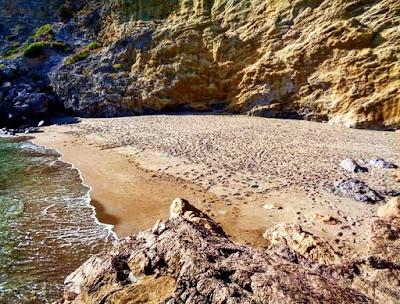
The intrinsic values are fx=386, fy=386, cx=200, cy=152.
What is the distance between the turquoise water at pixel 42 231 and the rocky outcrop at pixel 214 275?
3538 mm

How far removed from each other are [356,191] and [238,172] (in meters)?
4.79

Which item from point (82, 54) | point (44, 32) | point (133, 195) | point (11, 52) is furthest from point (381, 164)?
point (11, 52)

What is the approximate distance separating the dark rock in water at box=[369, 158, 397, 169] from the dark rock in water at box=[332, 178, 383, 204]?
2429 millimetres

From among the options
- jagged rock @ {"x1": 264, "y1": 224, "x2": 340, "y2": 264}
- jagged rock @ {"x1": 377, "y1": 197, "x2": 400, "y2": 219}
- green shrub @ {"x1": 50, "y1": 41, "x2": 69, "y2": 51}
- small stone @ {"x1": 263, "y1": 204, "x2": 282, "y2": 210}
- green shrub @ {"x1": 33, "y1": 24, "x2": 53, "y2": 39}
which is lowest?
small stone @ {"x1": 263, "y1": 204, "x2": 282, "y2": 210}

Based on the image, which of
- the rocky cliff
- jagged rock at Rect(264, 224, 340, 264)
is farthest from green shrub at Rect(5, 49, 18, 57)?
jagged rock at Rect(264, 224, 340, 264)

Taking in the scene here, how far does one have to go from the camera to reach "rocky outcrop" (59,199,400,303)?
4109 millimetres

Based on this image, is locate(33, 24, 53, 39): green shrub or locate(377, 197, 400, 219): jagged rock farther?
locate(33, 24, 53, 39): green shrub

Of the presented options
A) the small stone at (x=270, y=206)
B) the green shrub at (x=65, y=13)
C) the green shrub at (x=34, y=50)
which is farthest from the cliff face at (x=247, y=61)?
the small stone at (x=270, y=206)

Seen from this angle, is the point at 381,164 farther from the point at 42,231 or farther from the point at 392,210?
the point at 42,231

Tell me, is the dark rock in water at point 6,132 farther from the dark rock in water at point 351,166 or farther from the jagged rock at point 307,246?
the jagged rock at point 307,246

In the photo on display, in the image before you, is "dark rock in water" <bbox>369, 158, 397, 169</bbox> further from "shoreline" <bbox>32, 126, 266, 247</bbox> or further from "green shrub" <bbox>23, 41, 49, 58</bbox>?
"green shrub" <bbox>23, 41, 49, 58</bbox>

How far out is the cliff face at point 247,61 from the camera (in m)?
24.9

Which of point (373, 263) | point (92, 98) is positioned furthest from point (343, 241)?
point (92, 98)

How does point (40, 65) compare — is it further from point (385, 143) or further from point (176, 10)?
point (385, 143)
